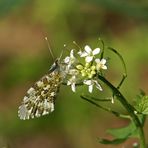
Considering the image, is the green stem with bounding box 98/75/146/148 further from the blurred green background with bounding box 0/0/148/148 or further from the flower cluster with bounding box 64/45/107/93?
the blurred green background with bounding box 0/0/148/148

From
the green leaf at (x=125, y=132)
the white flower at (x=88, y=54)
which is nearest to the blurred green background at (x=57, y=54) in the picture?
the green leaf at (x=125, y=132)

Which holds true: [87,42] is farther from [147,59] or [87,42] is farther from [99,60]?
[99,60]

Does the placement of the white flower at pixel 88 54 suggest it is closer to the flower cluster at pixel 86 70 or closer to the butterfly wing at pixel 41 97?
the flower cluster at pixel 86 70

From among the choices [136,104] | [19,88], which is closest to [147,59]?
[19,88]

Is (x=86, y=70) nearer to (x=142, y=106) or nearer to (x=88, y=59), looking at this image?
(x=88, y=59)

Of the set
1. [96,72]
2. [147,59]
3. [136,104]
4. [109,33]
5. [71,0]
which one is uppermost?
[71,0]

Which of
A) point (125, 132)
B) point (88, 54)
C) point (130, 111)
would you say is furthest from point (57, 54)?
point (130, 111)
